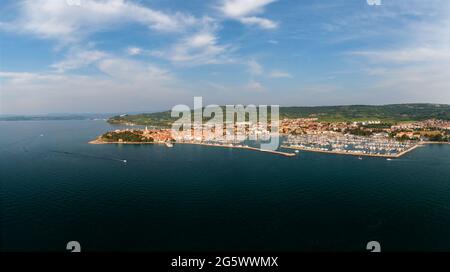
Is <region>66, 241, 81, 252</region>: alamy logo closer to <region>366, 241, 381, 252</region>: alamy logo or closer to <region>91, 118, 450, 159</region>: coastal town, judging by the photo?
<region>366, 241, 381, 252</region>: alamy logo

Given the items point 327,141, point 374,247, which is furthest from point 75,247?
point 327,141

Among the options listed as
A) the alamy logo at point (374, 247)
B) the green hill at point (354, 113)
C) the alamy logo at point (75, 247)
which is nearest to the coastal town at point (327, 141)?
the alamy logo at point (374, 247)

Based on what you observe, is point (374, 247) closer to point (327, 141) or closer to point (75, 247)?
point (75, 247)

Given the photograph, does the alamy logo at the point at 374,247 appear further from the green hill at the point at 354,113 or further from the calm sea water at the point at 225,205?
the green hill at the point at 354,113

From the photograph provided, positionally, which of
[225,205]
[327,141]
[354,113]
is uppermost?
[354,113]

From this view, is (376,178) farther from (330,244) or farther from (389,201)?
(330,244)

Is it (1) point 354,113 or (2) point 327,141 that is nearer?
(2) point 327,141

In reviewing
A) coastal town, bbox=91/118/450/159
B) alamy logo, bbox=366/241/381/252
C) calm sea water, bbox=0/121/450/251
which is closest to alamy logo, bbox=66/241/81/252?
calm sea water, bbox=0/121/450/251

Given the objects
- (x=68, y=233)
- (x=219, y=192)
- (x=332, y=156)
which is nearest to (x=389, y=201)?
(x=219, y=192)
